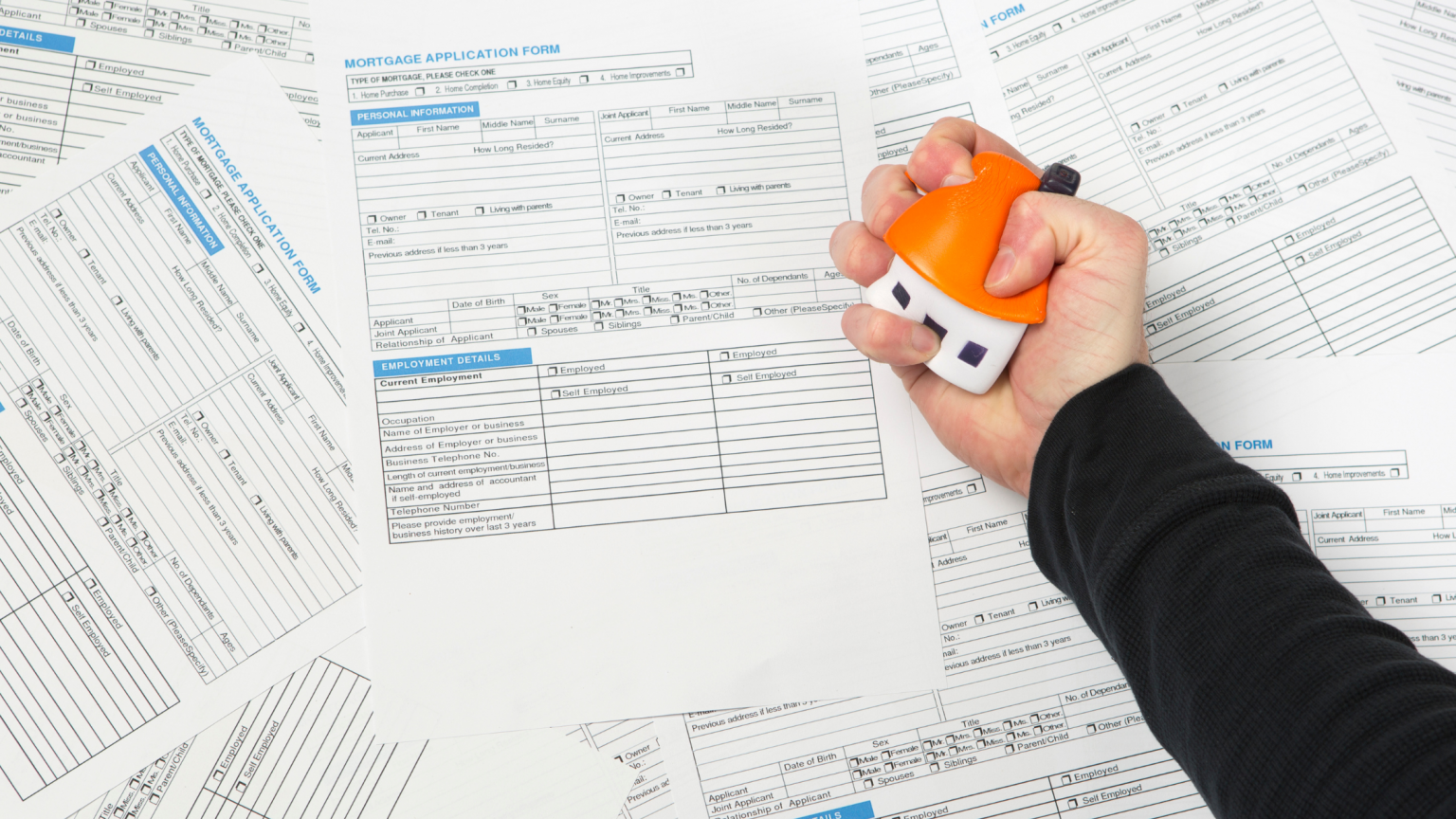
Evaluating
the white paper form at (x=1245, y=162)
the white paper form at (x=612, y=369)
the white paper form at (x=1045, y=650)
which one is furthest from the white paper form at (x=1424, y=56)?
the white paper form at (x=612, y=369)

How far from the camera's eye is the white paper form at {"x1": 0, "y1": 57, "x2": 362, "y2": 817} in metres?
0.61

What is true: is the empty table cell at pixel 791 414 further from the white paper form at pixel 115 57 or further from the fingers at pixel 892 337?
the white paper form at pixel 115 57

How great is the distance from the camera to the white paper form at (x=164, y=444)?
2.01ft

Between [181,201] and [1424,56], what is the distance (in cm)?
96

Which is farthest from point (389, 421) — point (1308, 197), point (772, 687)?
point (1308, 197)

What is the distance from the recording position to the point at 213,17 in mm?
669

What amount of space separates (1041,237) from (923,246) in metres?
0.07

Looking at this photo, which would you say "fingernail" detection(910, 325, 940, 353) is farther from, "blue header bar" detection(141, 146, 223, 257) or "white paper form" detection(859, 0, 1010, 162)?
"blue header bar" detection(141, 146, 223, 257)

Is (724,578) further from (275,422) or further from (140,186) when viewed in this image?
(140,186)

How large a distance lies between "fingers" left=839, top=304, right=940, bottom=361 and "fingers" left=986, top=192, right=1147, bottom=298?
0.05m

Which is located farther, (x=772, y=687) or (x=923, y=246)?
(x=772, y=687)

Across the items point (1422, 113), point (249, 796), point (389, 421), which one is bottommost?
point (249, 796)

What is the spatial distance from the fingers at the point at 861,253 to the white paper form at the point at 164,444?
37cm

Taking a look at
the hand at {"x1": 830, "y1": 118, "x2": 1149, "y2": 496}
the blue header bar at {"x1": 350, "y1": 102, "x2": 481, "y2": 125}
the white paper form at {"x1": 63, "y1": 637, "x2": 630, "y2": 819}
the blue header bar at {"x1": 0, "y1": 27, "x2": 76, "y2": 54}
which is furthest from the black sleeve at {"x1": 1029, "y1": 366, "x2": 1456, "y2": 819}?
the blue header bar at {"x1": 0, "y1": 27, "x2": 76, "y2": 54}
